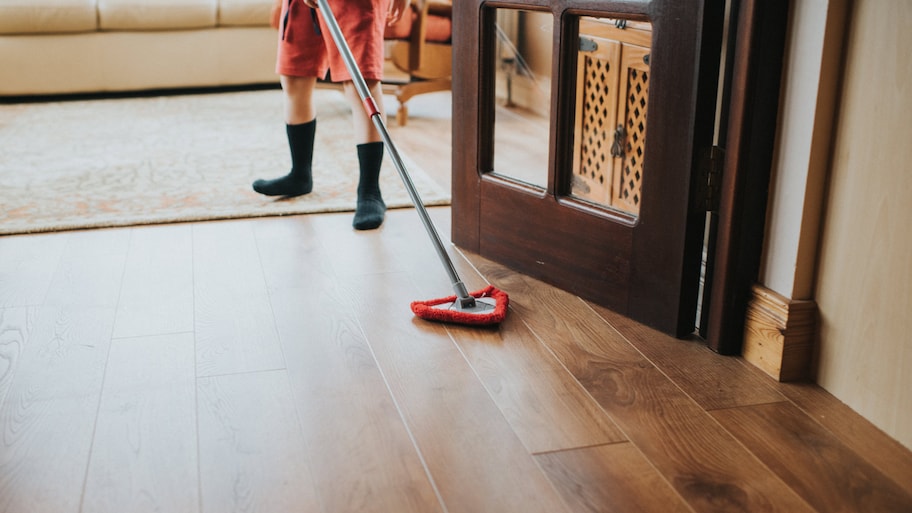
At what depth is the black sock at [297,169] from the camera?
2.62 m

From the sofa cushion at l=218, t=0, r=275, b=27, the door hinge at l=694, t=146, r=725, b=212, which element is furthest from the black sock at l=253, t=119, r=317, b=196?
the sofa cushion at l=218, t=0, r=275, b=27

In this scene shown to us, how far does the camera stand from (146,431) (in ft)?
4.42

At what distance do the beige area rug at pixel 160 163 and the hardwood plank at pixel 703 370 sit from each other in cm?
106

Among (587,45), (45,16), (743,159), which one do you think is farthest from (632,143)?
(45,16)

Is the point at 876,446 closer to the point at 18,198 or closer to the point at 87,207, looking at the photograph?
the point at 87,207

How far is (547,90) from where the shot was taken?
197 cm

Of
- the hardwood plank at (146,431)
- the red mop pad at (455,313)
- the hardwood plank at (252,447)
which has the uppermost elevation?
the red mop pad at (455,313)

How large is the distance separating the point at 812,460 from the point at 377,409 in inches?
25.0

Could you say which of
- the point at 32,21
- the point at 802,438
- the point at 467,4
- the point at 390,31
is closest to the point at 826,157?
the point at 802,438

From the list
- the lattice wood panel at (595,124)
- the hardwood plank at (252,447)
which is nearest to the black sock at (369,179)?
the lattice wood panel at (595,124)

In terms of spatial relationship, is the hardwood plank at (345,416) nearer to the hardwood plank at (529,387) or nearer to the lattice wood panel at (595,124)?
the hardwood plank at (529,387)

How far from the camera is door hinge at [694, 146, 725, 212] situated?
1560mm

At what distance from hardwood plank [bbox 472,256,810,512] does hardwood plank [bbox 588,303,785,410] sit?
2 centimetres

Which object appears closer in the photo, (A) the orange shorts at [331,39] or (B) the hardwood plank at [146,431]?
(B) the hardwood plank at [146,431]
